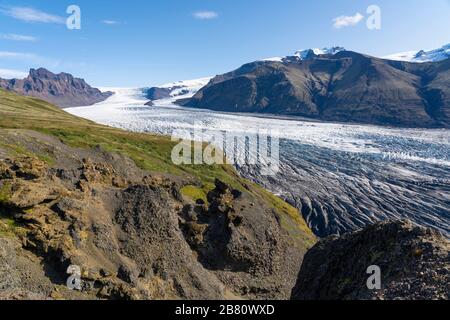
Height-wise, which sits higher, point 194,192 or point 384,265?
point 384,265

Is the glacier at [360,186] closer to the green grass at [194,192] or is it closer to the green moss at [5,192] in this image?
the green grass at [194,192]

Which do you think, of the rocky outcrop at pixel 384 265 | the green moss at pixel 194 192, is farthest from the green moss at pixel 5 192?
the green moss at pixel 194 192

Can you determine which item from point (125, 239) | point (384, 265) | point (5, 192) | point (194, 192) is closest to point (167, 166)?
point (194, 192)

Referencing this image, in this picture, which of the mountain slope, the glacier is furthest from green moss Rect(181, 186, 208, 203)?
the glacier

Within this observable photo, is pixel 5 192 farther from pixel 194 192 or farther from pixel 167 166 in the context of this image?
pixel 167 166

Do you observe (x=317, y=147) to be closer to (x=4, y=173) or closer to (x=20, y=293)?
(x=4, y=173)
